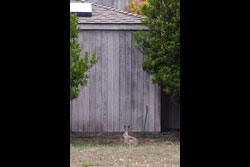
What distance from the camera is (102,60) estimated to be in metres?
8.10

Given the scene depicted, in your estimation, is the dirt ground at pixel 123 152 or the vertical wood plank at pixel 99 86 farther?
the vertical wood plank at pixel 99 86

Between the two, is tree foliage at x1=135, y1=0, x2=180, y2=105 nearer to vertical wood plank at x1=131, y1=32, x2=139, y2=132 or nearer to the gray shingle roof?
vertical wood plank at x1=131, y1=32, x2=139, y2=132

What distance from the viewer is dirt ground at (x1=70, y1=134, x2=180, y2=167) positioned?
16.9 ft

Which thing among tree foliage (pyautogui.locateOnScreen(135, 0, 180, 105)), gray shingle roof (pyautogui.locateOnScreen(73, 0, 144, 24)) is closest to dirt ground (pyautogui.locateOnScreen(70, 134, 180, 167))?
tree foliage (pyautogui.locateOnScreen(135, 0, 180, 105))

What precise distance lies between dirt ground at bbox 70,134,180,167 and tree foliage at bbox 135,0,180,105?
1189mm

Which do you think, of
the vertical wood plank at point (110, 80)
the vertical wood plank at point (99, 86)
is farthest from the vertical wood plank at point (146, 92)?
the vertical wood plank at point (99, 86)

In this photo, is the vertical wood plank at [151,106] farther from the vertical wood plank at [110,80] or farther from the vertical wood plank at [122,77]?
the vertical wood plank at [110,80]

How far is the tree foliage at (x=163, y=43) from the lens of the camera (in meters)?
7.11

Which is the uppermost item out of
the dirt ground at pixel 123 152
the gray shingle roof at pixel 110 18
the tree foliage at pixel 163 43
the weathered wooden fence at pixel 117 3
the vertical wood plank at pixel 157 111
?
the weathered wooden fence at pixel 117 3

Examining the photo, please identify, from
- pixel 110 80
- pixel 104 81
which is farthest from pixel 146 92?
pixel 104 81

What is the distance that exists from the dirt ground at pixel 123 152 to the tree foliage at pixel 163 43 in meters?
1.19
